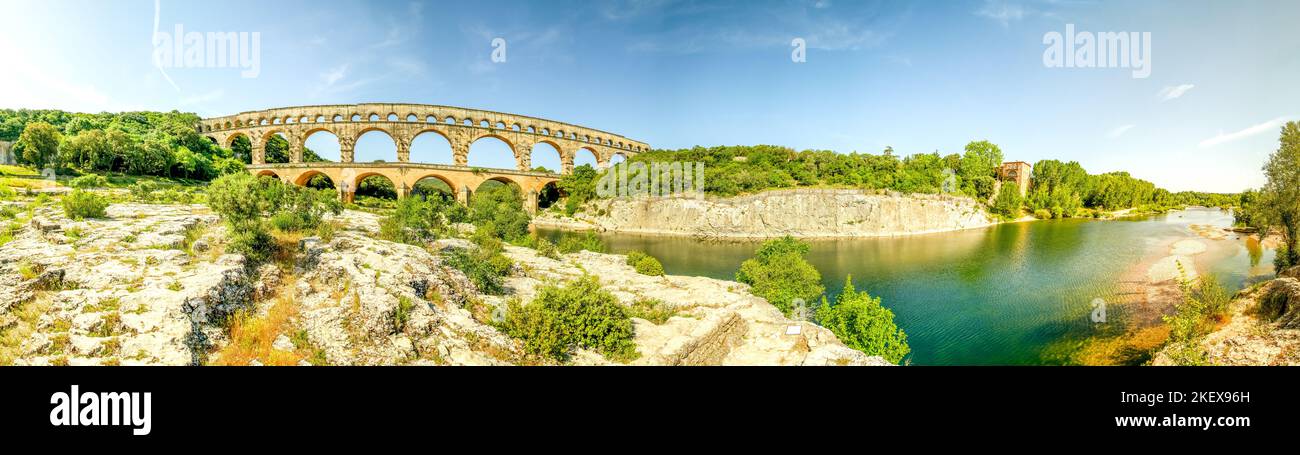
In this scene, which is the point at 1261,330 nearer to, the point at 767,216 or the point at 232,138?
the point at 767,216

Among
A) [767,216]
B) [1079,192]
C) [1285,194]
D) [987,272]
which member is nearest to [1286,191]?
[1285,194]

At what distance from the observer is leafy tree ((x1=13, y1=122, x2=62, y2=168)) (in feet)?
65.4

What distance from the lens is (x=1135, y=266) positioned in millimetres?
20812

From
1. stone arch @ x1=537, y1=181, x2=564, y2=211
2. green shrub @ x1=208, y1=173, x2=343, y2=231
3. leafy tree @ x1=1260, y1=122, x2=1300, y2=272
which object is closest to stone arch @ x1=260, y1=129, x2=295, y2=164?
stone arch @ x1=537, y1=181, x2=564, y2=211

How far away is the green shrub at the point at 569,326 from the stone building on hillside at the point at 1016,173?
6820 cm

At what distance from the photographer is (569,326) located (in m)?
6.87

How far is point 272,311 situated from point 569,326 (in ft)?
15.7

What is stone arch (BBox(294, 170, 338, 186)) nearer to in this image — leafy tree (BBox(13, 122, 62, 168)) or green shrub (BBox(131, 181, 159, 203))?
leafy tree (BBox(13, 122, 62, 168))

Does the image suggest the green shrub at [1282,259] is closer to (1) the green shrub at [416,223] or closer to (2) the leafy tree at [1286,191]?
(2) the leafy tree at [1286,191]

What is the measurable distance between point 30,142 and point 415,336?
98.7 feet

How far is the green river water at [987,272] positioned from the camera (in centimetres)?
1208
